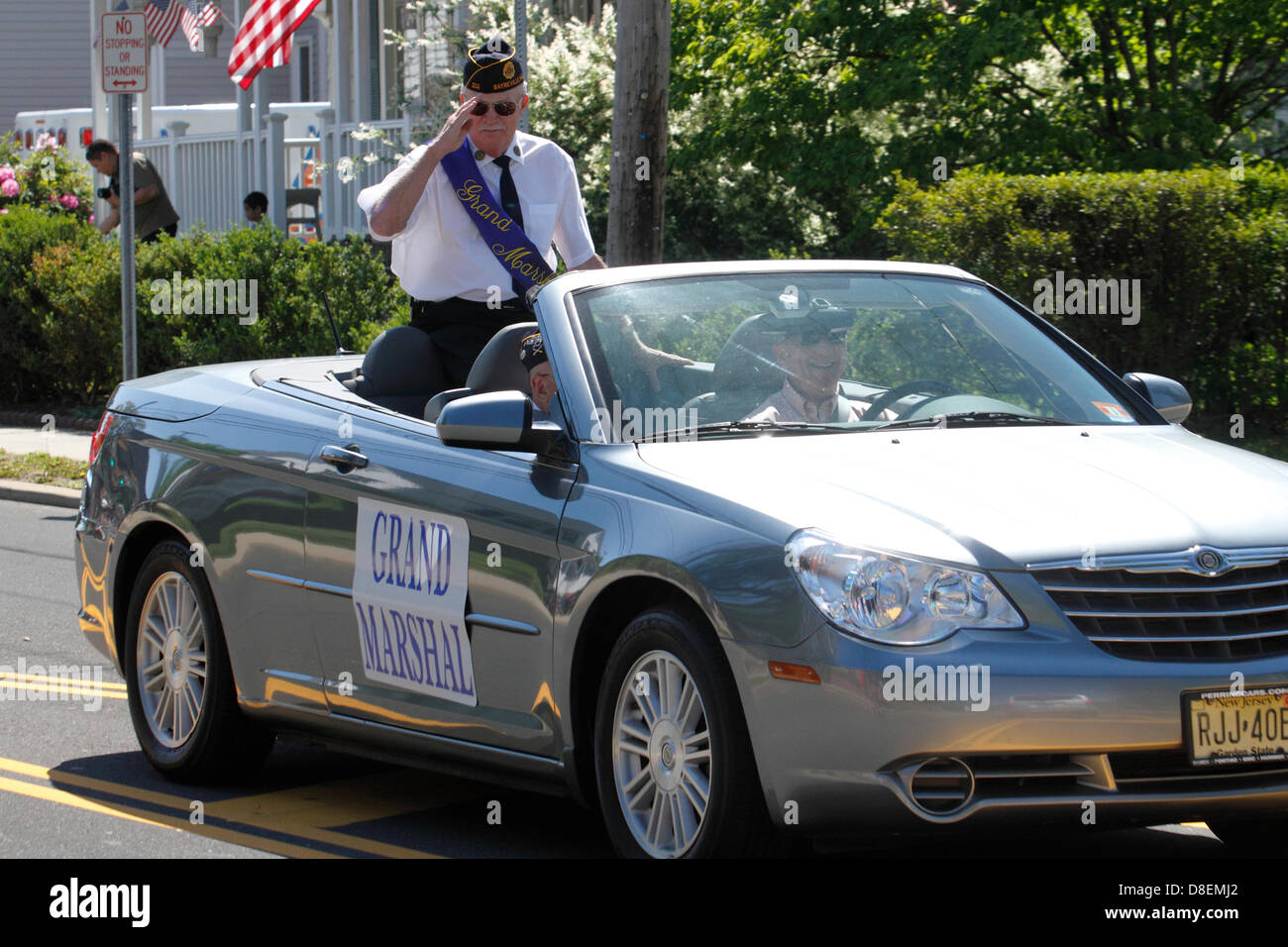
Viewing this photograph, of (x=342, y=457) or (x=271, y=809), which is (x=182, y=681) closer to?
(x=271, y=809)

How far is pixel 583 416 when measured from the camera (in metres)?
5.25

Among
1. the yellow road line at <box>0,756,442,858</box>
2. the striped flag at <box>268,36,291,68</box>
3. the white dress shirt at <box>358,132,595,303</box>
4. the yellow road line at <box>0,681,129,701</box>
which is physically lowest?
the yellow road line at <box>0,681,129,701</box>

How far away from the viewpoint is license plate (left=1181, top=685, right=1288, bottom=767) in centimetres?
429

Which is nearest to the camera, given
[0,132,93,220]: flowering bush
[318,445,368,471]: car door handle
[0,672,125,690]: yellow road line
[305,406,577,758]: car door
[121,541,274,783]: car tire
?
[305,406,577,758]: car door

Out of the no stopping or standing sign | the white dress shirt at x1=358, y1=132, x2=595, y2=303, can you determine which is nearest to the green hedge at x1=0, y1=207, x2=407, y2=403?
the no stopping or standing sign

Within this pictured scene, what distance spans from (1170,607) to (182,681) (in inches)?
138

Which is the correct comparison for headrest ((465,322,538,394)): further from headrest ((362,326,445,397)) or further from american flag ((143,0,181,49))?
american flag ((143,0,181,49))

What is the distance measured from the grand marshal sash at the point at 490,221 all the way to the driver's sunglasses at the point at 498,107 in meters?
0.15

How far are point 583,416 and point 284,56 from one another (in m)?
18.5

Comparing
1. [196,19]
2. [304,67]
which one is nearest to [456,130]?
[196,19]

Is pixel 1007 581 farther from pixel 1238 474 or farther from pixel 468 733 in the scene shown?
pixel 468 733

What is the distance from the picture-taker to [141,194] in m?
18.4

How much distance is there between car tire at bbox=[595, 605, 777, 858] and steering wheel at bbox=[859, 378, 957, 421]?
117 centimetres

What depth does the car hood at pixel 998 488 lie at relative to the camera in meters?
4.36
